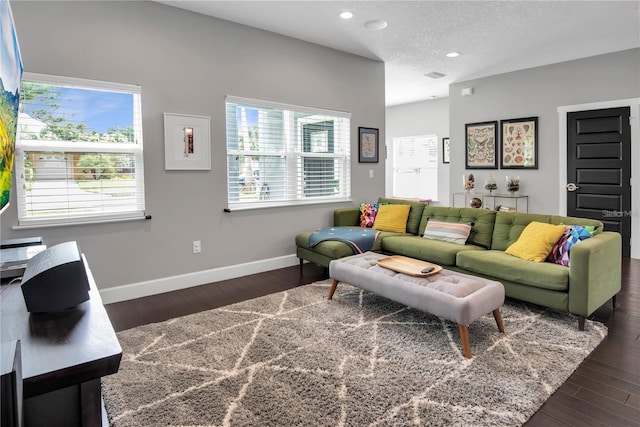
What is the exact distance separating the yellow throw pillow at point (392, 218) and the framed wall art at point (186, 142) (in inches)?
83.7

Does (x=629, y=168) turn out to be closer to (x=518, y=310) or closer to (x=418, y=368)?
(x=518, y=310)

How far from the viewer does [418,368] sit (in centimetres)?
232

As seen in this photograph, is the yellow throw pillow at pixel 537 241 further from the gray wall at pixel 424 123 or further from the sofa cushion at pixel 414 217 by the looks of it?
the gray wall at pixel 424 123

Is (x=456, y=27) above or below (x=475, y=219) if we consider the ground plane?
above

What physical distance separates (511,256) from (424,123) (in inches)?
220

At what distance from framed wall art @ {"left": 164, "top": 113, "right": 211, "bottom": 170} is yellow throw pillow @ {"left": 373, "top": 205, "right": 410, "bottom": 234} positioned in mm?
2127

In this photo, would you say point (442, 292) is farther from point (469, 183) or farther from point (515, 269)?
point (469, 183)

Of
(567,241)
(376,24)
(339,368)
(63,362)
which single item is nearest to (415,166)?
(376,24)

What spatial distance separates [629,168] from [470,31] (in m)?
2.79

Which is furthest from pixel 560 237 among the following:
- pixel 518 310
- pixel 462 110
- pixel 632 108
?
pixel 462 110

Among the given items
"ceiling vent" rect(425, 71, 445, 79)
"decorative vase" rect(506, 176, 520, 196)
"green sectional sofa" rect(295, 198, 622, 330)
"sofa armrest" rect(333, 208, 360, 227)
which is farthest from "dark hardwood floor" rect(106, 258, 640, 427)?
"ceiling vent" rect(425, 71, 445, 79)

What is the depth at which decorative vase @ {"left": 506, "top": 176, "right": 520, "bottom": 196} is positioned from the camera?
6.00 m

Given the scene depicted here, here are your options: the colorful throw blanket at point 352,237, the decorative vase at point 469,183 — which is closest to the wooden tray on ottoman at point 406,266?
the colorful throw blanket at point 352,237

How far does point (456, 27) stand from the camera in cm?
424
